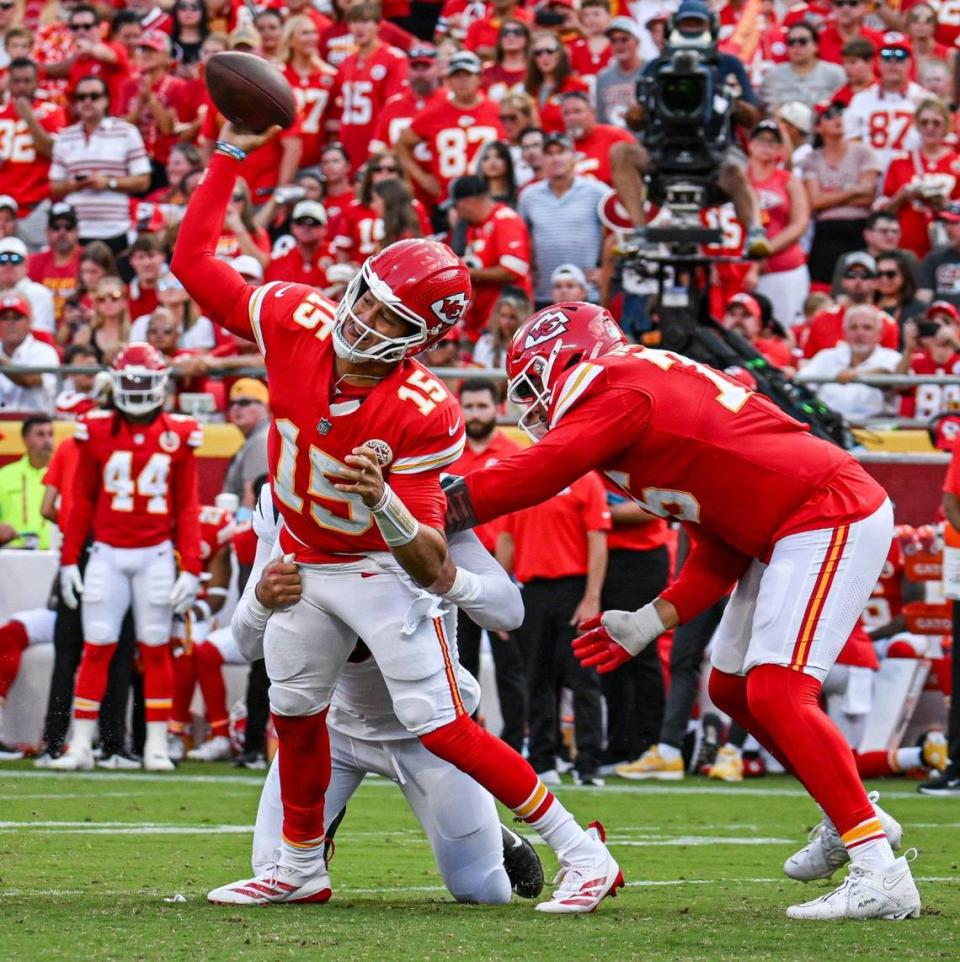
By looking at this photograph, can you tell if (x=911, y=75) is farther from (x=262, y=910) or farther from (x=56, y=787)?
(x=262, y=910)

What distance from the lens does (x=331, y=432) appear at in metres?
5.05

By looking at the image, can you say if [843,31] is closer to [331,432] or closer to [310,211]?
[310,211]

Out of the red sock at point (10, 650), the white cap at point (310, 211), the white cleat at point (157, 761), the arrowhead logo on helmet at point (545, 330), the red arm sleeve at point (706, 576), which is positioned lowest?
the white cleat at point (157, 761)

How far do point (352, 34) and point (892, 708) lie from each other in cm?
805

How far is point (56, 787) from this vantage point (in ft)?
28.5

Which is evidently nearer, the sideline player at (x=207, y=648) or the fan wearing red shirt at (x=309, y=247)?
the sideline player at (x=207, y=648)

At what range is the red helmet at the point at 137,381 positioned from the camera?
9.73 m

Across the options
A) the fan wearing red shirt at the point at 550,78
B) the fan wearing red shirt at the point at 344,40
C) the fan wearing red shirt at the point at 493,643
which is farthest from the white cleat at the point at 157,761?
the fan wearing red shirt at the point at 344,40

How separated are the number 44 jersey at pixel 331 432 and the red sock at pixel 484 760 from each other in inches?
20.1

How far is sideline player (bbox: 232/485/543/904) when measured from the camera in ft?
17.2

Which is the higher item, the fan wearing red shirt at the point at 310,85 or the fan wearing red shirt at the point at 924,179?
the fan wearing red shirt at the point at 310,85

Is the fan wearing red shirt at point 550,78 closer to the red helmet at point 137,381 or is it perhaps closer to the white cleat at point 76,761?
the red helmet at point 137,381

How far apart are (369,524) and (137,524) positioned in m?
4.94

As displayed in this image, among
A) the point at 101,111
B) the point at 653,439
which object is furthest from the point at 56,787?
the point at 101,111
